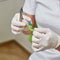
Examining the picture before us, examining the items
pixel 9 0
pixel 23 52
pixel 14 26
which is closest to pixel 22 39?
pixel 23 52

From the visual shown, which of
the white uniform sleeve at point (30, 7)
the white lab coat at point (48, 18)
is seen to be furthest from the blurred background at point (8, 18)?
the white lab coat at point (48, 18)

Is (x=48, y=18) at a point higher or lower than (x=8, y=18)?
higher

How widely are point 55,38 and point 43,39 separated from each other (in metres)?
0.05

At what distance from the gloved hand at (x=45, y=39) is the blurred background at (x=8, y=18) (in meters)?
1.45

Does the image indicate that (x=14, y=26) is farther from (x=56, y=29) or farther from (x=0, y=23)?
(x=0, y=23)

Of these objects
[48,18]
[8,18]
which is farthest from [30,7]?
[8,18]

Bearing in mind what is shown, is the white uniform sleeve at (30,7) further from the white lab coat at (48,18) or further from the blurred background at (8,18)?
the blurred background at (8,18)

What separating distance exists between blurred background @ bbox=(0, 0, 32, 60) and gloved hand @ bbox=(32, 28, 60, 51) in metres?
1.45

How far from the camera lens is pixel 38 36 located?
0.75 m

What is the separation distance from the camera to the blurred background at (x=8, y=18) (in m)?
2.22

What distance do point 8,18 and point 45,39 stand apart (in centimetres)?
163

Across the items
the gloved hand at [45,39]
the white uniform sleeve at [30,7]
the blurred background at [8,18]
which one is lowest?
the blurred background at [8,18]

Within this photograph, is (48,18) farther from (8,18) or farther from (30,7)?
(8,18)

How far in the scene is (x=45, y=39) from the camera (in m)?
0.73
